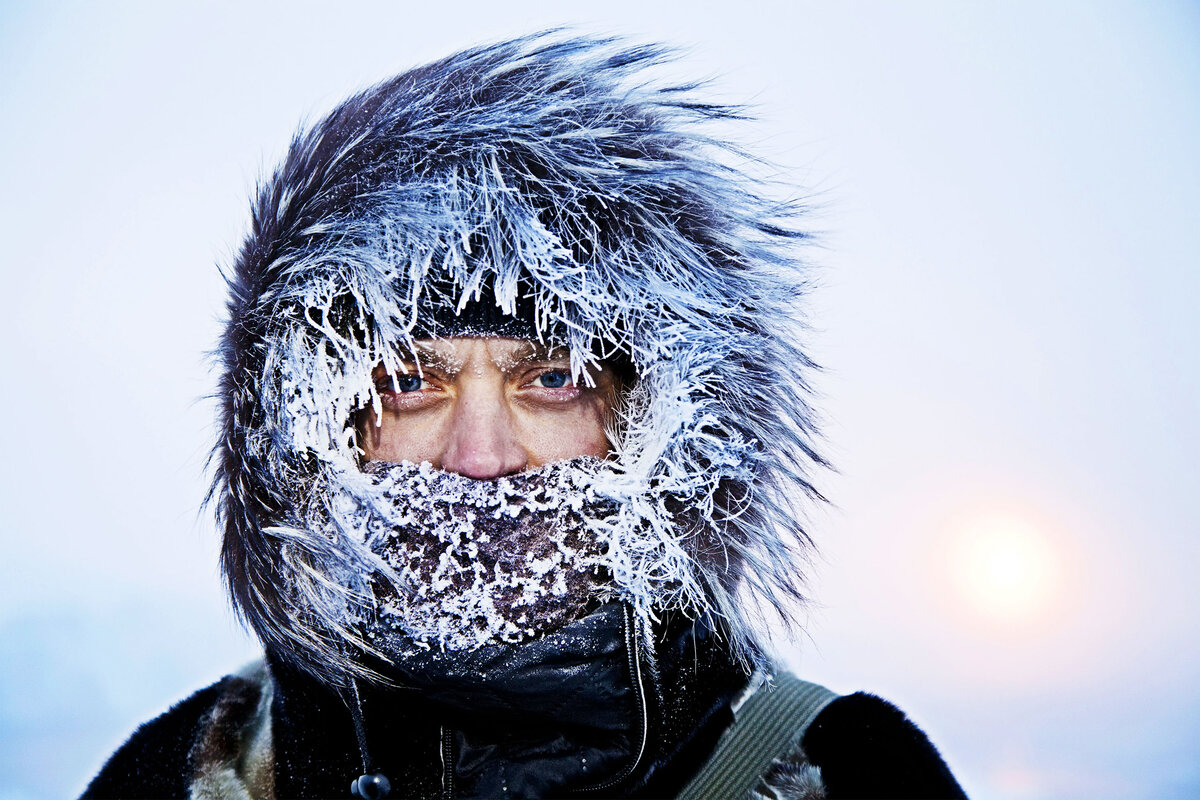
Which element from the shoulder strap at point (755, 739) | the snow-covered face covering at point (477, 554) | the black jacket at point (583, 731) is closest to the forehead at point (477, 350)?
the snow-covered face covering at point (477, 554)

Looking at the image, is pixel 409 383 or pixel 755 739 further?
pixel 409 383

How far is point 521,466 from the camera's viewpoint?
155 cm

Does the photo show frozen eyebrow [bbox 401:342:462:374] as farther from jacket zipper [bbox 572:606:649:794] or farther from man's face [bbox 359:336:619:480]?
jacket zipper [bbox 572:606:649:794]

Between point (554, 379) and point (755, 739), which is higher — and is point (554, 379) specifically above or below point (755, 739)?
above

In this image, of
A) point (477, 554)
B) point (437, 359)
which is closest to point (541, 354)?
point (437, 359)

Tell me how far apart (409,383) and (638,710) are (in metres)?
0.67

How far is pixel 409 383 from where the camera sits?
1.59 metres

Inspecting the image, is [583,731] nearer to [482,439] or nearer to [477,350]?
[482,439]

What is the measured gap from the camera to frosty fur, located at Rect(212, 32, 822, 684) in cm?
148

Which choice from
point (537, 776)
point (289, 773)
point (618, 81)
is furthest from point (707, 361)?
point (289, 773)

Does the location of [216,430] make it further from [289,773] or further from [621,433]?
[621,433]

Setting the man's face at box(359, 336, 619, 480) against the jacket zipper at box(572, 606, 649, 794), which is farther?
the man's face at box(359, 336, 619, 480)

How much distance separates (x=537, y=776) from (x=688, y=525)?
0.47 m

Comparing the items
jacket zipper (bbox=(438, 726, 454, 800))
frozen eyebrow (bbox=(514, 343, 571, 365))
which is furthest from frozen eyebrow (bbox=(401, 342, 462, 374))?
jacket zipper (bbox=(438, 726, 454, 800))
